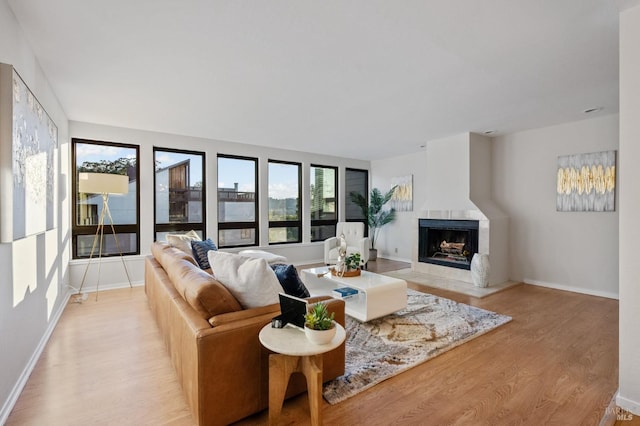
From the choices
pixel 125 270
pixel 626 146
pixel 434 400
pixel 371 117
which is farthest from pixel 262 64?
pixel 125 270

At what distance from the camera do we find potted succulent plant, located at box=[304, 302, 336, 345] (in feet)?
5.06

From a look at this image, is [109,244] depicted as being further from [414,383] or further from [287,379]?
[414,383]

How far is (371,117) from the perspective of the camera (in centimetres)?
424

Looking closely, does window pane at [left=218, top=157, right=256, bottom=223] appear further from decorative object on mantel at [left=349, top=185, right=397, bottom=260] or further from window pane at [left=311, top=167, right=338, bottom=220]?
decorative object on mantel at [left=349, top=185, right=397, bottom=260]

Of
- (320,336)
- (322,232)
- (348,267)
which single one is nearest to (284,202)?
(322,232)

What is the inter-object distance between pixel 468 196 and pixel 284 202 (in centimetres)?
363

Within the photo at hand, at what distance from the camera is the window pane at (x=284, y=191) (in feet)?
21.1

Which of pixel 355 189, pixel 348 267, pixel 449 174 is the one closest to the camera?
pixel 348 267

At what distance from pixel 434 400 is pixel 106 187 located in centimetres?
440

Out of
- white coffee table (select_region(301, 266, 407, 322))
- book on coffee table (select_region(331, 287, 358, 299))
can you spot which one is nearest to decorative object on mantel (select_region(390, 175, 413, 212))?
white coffee table (select_region(301, 266, 407, 322))

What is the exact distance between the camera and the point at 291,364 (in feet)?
5.46

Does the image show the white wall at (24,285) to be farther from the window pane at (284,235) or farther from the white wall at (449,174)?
the white wall at (449,174)

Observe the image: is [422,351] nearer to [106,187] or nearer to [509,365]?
[509,365]

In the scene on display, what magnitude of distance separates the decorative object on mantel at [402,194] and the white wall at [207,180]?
4.07ft
